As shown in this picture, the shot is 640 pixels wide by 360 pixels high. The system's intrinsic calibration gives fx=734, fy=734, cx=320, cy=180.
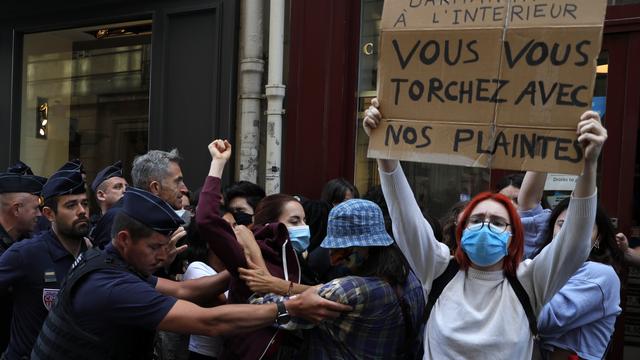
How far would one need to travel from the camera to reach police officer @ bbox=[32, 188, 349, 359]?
287cm

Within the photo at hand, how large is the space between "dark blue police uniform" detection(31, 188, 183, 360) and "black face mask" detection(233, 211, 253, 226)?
1842 millimetres

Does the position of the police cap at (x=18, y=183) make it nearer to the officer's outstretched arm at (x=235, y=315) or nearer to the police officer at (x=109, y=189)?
the police officer at (x=109, y=189)

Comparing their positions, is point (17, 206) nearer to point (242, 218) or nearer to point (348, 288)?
point (242, 218)

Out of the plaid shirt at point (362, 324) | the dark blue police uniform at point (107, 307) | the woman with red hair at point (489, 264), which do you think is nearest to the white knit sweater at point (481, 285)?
the woman with red hair at point (489, 264)

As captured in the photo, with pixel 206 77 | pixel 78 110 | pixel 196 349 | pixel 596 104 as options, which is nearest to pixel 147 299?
pixel 196 349

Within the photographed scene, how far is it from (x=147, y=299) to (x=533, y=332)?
1554 millimetres

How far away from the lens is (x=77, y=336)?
2.92 meters

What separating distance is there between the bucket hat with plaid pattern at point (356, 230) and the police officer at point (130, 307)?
0.97ft

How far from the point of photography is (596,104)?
605cm

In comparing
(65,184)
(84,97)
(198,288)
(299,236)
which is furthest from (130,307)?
(84,97)

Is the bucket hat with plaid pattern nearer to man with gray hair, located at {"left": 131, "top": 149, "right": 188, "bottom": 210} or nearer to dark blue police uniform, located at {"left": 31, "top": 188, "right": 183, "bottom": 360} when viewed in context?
dark blue police uniform, located at {"left": 31, "top": 188, "right": 183, "bottom": 360}

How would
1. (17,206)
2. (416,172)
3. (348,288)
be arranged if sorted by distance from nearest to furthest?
(348,288) → (17,206) → (416,172)

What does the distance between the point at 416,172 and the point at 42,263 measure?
3799 mm

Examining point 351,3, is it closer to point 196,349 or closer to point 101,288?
point 196,349
